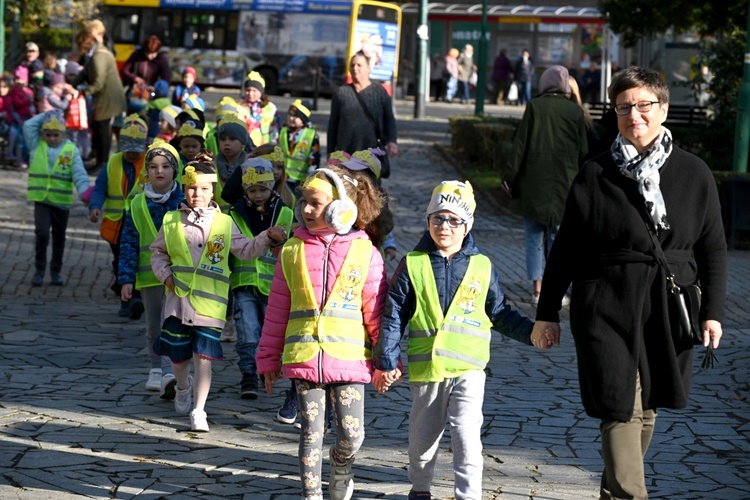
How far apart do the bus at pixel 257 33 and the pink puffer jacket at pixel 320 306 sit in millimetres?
32466

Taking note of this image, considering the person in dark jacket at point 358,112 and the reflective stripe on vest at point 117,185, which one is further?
the person in dark jacket at point 358,112

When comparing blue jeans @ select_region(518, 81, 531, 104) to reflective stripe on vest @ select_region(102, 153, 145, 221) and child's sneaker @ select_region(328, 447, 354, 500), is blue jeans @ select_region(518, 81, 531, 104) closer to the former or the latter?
reflective stripe on vest @ select_region(102, 153, 145, 221)

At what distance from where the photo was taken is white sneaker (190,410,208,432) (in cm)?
655

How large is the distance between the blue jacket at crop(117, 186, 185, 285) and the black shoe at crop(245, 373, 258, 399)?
0.87 meters

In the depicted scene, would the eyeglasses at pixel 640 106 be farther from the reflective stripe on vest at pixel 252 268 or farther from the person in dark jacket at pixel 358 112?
the person in dark jacket at pixel 358 112

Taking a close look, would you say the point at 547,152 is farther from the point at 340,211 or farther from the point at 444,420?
the point at 444,420

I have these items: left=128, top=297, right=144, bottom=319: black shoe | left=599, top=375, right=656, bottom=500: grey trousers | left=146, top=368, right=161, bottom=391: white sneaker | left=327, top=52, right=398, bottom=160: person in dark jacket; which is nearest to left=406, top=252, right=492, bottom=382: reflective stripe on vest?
left=599, top=375, right=656, bottom=500: grey trousers

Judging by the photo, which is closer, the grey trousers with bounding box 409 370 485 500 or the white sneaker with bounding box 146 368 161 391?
the grey trousers with bounding box 409 370 485 500

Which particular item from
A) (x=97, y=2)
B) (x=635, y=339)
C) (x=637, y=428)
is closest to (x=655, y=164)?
(x=635, y=339)

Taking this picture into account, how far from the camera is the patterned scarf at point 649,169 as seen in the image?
464cm

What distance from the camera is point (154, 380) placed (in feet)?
24.7

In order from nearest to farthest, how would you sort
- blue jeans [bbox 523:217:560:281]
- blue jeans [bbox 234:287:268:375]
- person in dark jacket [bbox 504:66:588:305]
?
1. blue jeans [bbox 234:287:268:375]
2. person in dark jacket [bbox 504:66:588:305]
3. blue jeans [bbox 523:217:560:281]

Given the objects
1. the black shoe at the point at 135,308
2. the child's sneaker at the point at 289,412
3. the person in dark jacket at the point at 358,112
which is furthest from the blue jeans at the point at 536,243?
the child's sneaker at the point at 289,412

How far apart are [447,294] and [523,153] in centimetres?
539
